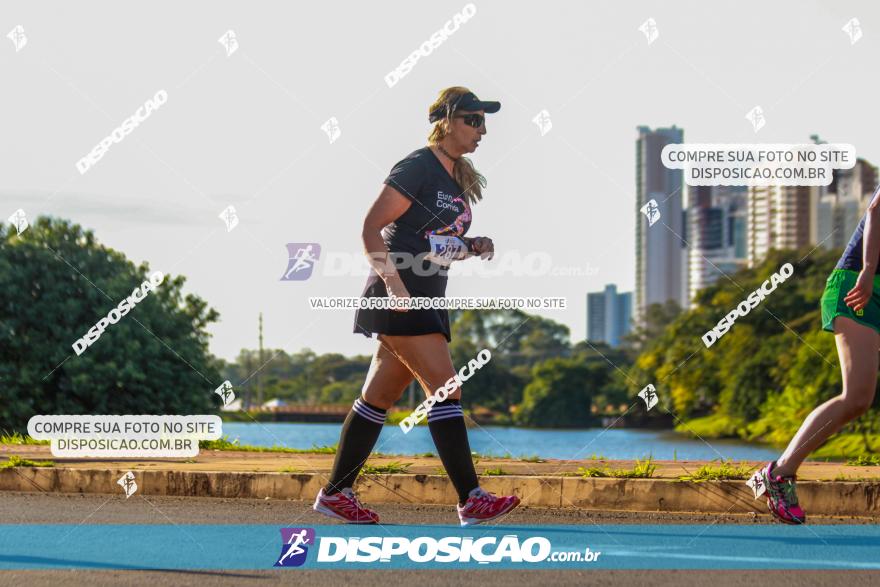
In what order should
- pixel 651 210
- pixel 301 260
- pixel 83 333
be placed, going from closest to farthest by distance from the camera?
pixel 651 210 < pixel 301 260 < pixel 83 333

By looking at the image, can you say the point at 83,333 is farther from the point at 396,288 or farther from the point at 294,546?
the point at 294,546

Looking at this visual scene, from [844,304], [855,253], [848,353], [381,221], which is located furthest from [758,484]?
[381,221]

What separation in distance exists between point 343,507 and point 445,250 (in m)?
1.45

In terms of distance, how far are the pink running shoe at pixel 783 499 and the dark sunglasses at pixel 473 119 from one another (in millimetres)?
2378

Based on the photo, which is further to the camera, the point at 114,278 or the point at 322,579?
the point at 114,278

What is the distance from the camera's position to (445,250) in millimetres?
7094

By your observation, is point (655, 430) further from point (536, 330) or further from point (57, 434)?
point (57, 434)

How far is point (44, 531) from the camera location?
7.09 metres

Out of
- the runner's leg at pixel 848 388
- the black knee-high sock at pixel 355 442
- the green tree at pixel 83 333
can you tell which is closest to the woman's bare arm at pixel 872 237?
the runner's leg at pixel 848 388

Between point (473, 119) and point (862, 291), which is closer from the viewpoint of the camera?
point (862, 291)

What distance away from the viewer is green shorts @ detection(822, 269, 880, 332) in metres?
6.88

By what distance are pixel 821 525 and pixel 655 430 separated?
100588 millimetres

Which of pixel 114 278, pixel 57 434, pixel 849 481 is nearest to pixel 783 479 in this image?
pixel 849 481

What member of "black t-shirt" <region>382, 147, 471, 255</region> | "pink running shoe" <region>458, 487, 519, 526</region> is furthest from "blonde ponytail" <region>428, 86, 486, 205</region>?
"pink running shoe" <region>458, 487, 519, 526</region>
